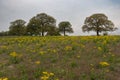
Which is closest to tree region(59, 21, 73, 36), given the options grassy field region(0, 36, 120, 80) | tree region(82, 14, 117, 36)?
tree region(82, 14, 117, 36)

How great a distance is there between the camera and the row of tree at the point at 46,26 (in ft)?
282

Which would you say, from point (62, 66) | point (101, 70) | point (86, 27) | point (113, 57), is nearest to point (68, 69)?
point (62, 66)

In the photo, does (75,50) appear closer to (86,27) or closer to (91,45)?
(91,45)

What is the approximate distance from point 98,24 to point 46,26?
56.9 ft

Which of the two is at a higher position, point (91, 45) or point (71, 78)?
point (91, 45)

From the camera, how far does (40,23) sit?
8950 centimetres

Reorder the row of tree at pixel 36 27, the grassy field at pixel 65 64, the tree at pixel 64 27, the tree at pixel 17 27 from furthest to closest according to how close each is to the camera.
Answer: the tree at pixel 64 27
the tree at pixel 17 27
the row of tree at pixel 36 27
the grassy field at pixel 65 64

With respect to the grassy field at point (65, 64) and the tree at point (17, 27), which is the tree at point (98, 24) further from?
the grassy field at point (65, 64)

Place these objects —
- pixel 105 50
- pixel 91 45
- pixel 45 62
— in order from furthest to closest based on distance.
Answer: pixel 91 45 < pixel 105 50 < pixel 45 62

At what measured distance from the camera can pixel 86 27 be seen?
9488 cm

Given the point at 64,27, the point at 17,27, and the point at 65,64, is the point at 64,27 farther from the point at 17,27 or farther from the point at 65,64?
the point at 65,64

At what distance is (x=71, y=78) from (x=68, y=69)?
3.70 ft

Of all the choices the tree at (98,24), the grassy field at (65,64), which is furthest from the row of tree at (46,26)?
the grassy field at (65,64)

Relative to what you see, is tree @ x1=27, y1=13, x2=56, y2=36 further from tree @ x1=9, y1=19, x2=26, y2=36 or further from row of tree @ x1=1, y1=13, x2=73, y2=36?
tree @ x1=9, y1=19, x2=26, y2=36
